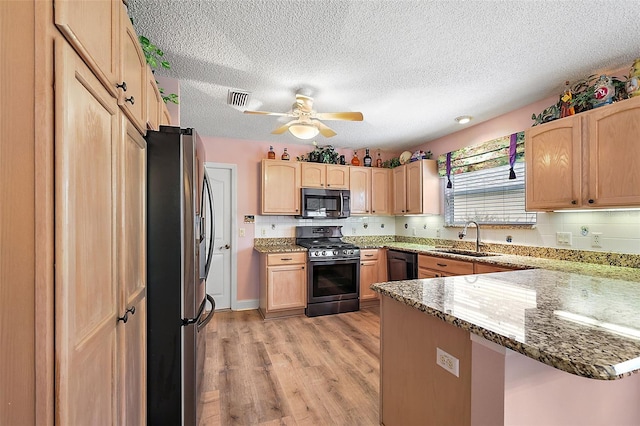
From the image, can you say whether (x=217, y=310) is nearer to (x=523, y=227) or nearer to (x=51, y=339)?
(x=51, y=339)

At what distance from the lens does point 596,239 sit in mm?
2361

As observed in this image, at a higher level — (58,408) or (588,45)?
(588,45)

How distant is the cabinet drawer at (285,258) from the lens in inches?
141

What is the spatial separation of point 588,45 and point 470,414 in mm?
2369

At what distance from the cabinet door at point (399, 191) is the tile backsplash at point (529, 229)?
0.35 m

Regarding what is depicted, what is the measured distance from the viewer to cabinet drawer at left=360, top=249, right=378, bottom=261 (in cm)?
403

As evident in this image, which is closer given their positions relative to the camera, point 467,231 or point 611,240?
point 611,240

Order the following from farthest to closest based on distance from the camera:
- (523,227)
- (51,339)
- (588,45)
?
1. (523,227)
2. (588,45)
3. (51,339)

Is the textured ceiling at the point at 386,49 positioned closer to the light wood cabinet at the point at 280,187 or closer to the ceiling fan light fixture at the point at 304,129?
the ceiling fan light fixture at the point at 304,129

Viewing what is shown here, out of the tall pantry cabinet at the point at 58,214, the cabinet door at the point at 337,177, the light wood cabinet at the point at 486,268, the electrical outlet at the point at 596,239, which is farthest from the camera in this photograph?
the cabinet door at the point at 337,177

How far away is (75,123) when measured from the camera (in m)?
0.73

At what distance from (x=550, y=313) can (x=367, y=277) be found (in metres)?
3.07

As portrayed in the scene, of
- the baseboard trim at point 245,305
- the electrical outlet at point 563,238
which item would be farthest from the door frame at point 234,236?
the electrical outlet at point 563,238

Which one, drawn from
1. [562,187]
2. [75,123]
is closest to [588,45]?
[562,187]
